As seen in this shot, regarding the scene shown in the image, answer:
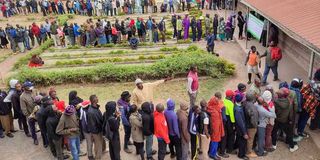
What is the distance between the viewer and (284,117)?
8734mm

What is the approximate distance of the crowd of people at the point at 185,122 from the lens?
8164 mm

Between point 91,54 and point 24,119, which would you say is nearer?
point 24,119

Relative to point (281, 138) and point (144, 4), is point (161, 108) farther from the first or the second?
point (144, 4)

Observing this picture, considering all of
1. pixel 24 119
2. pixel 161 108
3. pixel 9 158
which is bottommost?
pixel 9 158

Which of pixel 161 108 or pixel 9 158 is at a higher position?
pixel 161 108

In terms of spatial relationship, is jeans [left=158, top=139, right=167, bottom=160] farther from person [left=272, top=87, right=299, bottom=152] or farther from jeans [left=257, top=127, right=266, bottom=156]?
person [left=272, top=87, right=299, bottom=152]

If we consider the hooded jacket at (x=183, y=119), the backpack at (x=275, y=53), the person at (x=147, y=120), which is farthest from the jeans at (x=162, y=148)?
the backpack at (x=275, y=53)

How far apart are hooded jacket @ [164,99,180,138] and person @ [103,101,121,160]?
3.56 feet

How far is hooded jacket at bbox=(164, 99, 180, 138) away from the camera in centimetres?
Answer: 805

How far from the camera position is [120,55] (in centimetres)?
1731

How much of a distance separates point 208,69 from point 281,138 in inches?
210

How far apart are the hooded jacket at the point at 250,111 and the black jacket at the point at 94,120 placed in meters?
3.26

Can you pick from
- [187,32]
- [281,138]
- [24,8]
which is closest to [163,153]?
[281,138]

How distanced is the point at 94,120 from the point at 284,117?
4402 mm
